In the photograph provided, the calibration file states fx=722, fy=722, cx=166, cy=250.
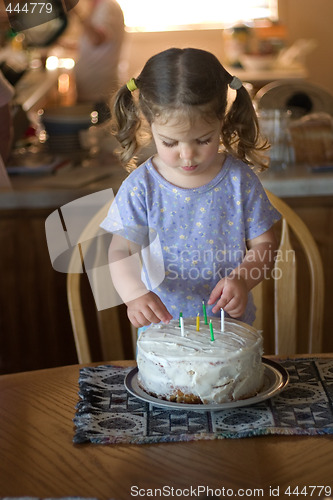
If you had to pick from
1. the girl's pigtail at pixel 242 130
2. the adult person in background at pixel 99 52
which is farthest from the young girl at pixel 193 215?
the adult person in background at pixel 99 52

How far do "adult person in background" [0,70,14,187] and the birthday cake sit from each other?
73 centimetres

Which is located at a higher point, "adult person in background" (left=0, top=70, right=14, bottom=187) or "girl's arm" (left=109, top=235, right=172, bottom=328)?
"adult person in background" (left=0, top=70, right=14, bottom=187)

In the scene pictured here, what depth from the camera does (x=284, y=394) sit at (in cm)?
101

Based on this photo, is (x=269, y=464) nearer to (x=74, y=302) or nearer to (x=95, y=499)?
(x=95, y=499)

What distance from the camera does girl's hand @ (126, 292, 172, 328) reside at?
1018mm

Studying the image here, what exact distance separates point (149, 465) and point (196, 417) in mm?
128

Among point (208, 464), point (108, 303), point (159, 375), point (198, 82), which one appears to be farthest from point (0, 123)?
point (208, 464)

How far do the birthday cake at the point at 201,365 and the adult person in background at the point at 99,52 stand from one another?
8.72 ft

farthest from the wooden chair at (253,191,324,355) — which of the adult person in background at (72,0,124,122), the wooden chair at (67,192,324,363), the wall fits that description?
the wall

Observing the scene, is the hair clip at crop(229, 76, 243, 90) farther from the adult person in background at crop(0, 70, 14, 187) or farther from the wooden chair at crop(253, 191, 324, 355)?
the adult person in background at crop(0, 70, 14, 187)

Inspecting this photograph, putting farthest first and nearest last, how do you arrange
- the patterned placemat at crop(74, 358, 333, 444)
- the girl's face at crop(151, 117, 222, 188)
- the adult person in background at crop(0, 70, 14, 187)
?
the adult person in background at crop(0, 70, 14, 187) < the girl's face at crop(151, 117, 222, 188) < the patterned placemat at crop(74, 358, 333, 444)

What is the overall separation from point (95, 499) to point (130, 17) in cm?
634

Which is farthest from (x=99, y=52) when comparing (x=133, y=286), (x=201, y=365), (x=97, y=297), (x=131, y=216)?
(x=201, y=365)

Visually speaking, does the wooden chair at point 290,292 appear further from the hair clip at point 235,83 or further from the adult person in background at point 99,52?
the adult person in background at point 99,52
